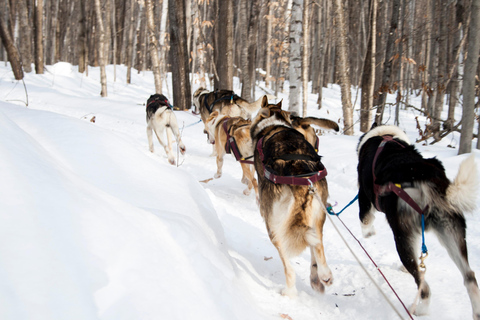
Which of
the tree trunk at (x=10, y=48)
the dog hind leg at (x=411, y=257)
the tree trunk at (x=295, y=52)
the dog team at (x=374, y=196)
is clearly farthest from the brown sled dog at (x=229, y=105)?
the tree trunk at (x=10, y=48)

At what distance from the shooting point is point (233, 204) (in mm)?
5332

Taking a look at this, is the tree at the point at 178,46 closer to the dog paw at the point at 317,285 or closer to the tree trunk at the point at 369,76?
the tree trunk at the point at 369,76

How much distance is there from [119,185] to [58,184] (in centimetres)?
113

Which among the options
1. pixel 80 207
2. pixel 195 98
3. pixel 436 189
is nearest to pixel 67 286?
pixel 80 207

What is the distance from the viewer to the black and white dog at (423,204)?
219 cm

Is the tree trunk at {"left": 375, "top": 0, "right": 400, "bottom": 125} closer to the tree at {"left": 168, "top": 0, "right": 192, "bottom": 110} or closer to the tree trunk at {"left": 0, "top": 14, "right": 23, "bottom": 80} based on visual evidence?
the tree at {"left": 168, "top": 0, "right": 192, "bottom": 110}

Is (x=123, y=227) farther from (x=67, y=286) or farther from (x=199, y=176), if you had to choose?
(x=199, y=176)

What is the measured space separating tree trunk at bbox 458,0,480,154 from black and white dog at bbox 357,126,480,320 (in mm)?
3909

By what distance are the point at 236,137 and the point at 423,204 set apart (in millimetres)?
3336

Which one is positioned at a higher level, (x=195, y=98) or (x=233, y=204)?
(x=195, y=98)

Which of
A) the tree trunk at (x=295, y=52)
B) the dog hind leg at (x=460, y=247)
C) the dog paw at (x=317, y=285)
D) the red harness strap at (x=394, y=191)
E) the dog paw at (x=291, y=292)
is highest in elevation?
the tree trunk at (x=295, y=52)

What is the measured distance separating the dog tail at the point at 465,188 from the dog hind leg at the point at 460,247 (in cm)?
10

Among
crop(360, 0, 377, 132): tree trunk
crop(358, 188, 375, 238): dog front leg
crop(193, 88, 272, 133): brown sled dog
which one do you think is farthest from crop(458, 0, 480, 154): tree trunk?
crop(360, 0, 377, 132): tree trunk

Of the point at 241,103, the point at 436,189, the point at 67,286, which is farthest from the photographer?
the point at 241,103
